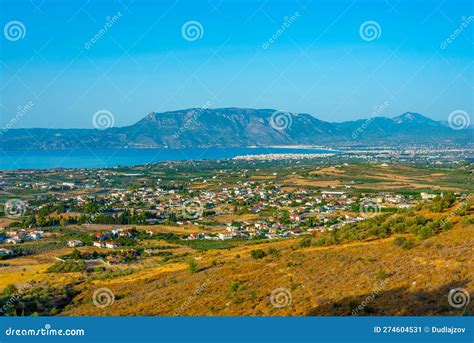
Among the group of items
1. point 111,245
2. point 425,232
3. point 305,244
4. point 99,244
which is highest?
point 425,232

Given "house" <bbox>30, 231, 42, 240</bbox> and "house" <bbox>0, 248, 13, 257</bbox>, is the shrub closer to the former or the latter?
"house" <bbox>0, 248, 13, 257</bbox>

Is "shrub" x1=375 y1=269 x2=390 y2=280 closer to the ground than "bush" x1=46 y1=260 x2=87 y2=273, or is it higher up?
higher up

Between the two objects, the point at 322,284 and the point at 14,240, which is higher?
the point at 322,284

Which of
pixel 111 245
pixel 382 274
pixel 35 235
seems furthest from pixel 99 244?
pixel 382 274

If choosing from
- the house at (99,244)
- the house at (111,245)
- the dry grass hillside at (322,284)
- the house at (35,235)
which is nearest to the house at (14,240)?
the house at (35,235)

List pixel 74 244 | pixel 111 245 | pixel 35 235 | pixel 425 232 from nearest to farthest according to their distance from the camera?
pixel 425 232, pixel 111 245, pixel 74 244, pixel 35 235

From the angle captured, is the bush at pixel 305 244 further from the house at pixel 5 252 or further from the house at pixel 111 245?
the house at pixel 5 252

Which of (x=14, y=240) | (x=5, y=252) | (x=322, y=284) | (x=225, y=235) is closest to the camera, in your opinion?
(x=322, y=284)

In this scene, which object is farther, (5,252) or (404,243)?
(5,252)

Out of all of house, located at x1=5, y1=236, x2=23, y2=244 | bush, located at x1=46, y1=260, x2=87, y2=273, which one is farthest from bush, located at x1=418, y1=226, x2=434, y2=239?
house, located at x1=5, y1=236, x2=23, y2=244

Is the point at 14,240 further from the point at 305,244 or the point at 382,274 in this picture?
the point at 382,274

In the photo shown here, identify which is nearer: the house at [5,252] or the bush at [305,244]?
the bush at [305,244]

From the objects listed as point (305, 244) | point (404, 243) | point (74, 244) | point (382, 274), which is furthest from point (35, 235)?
point (382, 274)
